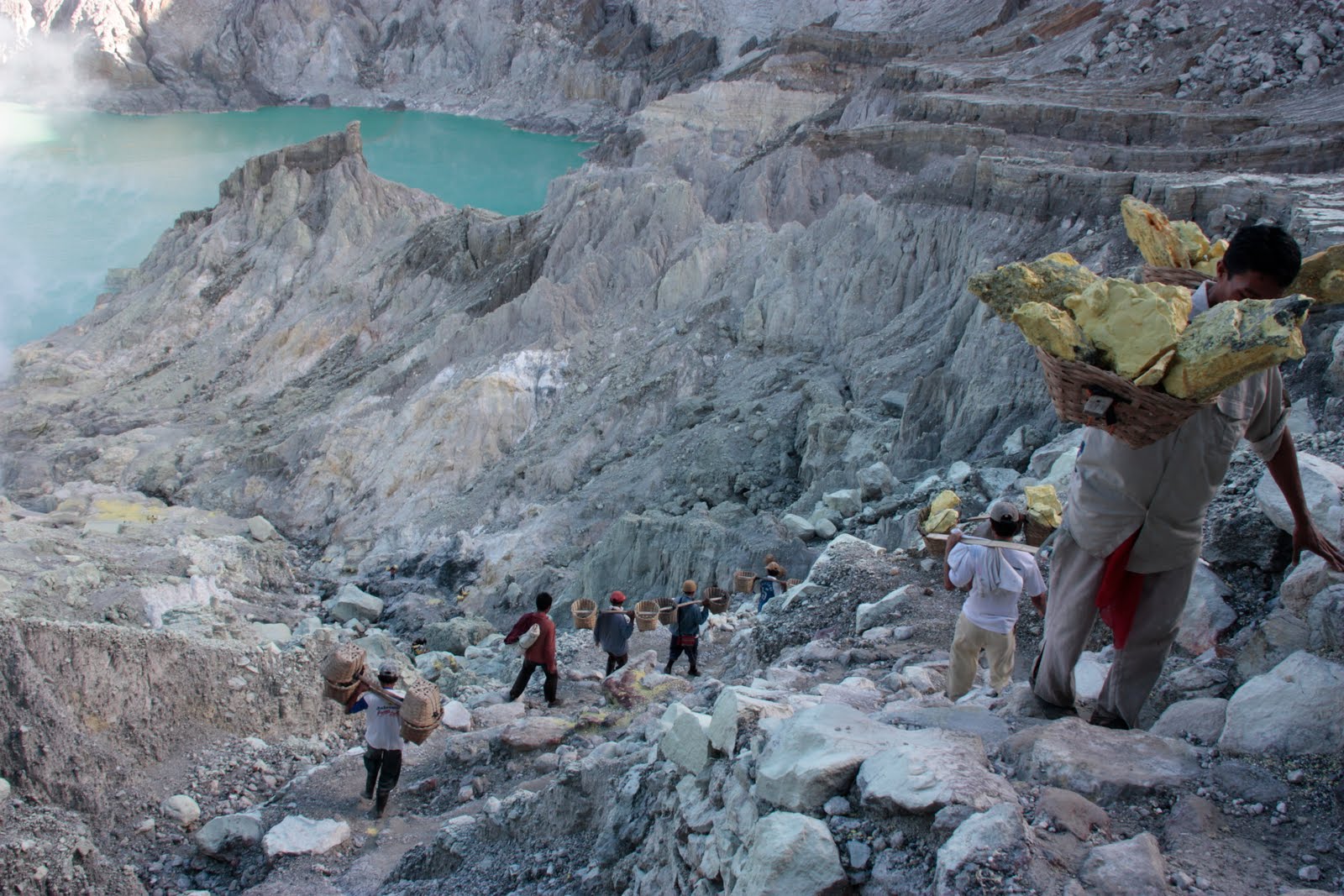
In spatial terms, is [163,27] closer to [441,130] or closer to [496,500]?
[441,130]

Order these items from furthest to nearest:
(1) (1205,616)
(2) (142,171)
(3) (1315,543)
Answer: (2) (142,171) → (1) (1205,616) → (3) (1315,543)

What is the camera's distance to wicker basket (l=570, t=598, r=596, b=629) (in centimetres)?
909

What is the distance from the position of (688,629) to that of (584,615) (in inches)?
86.6

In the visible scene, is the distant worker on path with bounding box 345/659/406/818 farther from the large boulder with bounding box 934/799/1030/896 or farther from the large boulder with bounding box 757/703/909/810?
the large boulder with bounding box 934/799/1030/896

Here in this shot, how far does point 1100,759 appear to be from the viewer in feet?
9.63

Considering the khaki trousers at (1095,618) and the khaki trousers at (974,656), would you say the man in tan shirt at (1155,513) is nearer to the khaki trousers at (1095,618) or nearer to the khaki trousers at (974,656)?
the khaki trousers at (1095,618)

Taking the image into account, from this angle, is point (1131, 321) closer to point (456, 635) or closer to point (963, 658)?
point (963, 658)

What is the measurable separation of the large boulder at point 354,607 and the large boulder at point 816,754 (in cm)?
887

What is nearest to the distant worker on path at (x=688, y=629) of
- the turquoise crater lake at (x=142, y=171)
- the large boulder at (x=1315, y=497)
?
the large boulder at (x=1315, y=497)

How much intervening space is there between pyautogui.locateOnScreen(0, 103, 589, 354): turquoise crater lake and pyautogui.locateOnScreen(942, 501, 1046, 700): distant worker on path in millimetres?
22413

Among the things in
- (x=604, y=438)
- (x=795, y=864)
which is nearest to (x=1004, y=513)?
(x=795, y=864)

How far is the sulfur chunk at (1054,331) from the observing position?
9.20 feet

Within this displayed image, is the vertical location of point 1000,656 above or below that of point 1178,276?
below

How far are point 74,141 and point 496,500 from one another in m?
38.4
